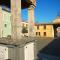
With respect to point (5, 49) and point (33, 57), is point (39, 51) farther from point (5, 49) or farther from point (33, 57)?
point (5, 49)

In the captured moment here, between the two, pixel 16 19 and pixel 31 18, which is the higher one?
pixel 31 18

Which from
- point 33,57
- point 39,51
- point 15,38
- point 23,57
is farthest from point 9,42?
point 39,51

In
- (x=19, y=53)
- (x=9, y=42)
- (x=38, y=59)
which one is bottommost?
(x=38, y=59)

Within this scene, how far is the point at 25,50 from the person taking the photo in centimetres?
660

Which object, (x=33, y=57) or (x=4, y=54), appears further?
(x=33, y=57)

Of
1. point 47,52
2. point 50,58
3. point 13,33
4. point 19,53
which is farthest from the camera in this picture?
point 47,52

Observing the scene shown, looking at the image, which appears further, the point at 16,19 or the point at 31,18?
the point at 31,18

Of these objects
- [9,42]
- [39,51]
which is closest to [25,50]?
[9,42]

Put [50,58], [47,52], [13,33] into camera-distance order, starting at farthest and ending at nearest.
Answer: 1. [47,52]
2. [50,58]
3. [13,33]

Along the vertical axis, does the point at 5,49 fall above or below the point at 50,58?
above

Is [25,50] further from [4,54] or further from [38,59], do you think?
[38,59]

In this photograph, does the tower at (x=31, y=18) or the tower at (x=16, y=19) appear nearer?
the tower at (x=16, y=19)

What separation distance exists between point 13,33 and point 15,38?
229mm

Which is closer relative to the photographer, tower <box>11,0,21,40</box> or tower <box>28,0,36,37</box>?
tower <box>11,0,21,40</box>
